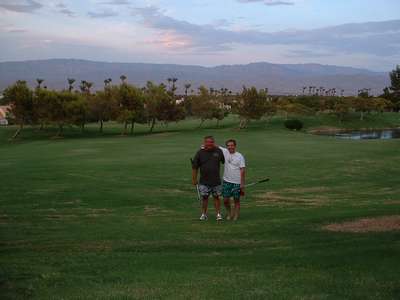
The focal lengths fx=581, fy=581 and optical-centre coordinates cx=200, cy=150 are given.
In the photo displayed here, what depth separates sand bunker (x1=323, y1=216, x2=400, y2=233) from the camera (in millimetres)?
11930

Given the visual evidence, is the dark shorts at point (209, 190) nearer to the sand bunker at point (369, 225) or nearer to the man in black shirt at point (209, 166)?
the man in black shirt at point (209, 166)

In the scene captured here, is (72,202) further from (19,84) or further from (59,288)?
(19,84)

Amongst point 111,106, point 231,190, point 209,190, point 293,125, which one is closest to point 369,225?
point 231,190

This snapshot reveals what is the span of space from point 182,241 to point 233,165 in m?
3.25

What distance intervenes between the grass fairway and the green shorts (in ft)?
2.40

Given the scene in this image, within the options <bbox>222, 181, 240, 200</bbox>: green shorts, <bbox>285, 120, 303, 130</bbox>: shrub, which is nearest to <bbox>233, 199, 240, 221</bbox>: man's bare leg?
<bbox>222, 181, 240, 200</bbox>: green shorts

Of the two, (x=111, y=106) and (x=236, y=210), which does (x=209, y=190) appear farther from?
(x=111, y=106)

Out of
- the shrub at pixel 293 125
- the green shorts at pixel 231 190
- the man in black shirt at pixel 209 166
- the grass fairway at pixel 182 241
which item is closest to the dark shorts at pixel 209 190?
the man in black shirt at pixel 209 166

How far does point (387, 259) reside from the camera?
911 cm

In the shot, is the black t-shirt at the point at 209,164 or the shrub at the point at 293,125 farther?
the shrub at the point at 293,125

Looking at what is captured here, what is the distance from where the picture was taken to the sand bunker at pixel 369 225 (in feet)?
39.1

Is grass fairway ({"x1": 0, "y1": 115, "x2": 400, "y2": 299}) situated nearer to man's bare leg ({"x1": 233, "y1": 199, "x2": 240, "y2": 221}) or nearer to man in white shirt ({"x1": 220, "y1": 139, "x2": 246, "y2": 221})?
man's bare leg ({"x1": 233, "y1": 199, "x2": 240, "y2": 221})

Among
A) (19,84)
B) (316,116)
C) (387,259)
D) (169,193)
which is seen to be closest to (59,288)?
(387,259)

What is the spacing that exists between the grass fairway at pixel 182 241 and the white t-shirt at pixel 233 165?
1094 millimetres
